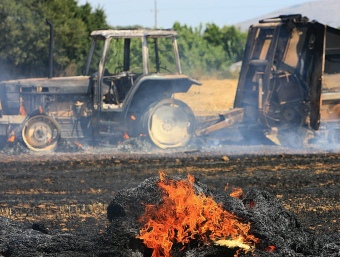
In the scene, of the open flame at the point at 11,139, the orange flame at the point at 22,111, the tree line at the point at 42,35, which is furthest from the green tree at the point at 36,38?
the open flame at the point at 11,139

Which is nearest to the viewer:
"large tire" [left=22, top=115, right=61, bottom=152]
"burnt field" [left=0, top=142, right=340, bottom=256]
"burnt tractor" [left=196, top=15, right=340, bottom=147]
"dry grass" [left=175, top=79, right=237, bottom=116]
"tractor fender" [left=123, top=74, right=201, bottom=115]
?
"burnt field" [left=0, top=142, right=340, bottom=256]

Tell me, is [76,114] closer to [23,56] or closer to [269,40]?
[269,40]

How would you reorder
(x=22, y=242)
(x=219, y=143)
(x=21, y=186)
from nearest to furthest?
(x=22, y=242), (x=21, y=186), (x=219, y=143)

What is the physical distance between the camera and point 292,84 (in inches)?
703

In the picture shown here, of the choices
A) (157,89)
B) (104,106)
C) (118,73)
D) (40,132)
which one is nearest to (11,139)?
(40,132)

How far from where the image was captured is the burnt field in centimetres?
1027

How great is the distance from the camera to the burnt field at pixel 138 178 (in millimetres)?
10273

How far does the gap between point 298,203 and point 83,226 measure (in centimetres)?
357

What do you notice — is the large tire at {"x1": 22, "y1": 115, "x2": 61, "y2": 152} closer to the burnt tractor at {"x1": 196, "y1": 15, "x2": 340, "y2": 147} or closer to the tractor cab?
the tractor cab

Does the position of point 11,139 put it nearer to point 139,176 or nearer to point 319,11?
point 139,176

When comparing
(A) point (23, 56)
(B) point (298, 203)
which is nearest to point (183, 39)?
(A) point (23, 56)

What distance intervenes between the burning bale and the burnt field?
2.66 feet

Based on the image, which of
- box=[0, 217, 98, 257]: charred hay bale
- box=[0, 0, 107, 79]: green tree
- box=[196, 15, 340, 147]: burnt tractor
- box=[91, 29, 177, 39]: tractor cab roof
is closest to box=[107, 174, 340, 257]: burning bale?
box=[0, 217, 98, 257]: charred hay bale

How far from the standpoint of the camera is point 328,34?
18.0 meters
